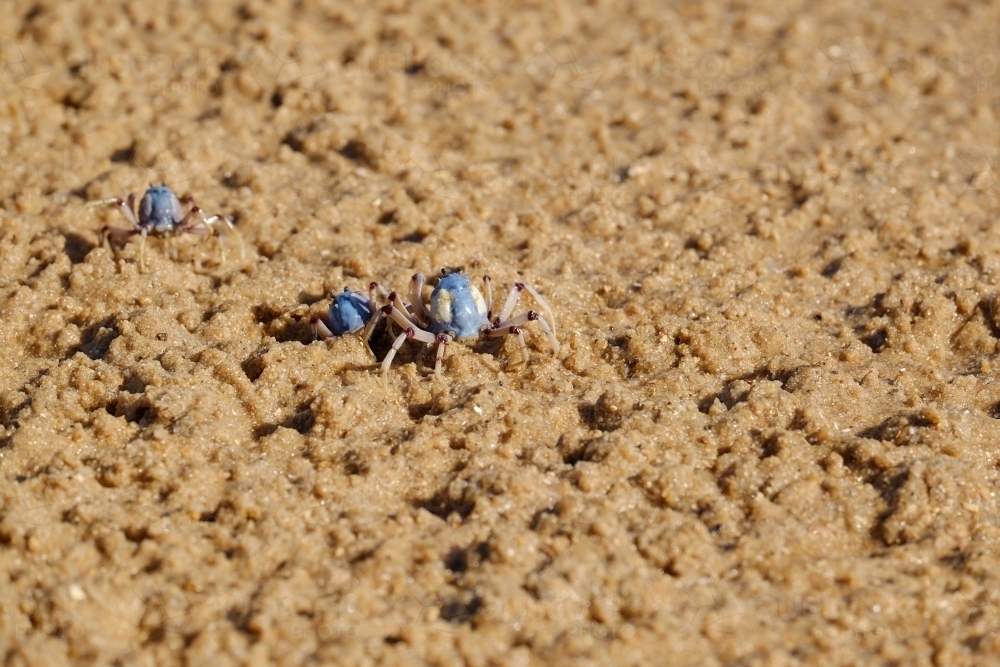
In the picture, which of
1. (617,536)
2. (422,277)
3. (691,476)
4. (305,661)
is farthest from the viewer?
(422,277)

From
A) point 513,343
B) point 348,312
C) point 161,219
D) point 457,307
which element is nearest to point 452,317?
point 457,307

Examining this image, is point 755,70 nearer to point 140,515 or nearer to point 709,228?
point 709,228

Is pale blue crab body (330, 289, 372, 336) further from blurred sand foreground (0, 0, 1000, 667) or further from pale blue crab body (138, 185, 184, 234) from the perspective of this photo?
pale blue crab body (138, 185, 184, 234)

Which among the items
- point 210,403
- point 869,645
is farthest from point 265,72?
point 869,645

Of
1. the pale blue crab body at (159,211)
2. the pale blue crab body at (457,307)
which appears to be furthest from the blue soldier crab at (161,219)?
the pale blue crab body at (457,307)

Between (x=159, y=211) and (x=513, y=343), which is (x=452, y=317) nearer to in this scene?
(x=513, y=343)

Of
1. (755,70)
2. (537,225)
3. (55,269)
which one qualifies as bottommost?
(55,269)

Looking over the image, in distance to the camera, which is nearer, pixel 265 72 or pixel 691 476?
pixel 691 476

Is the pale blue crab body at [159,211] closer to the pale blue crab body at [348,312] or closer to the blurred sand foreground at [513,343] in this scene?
the blurred sand foreground at [513,343]
